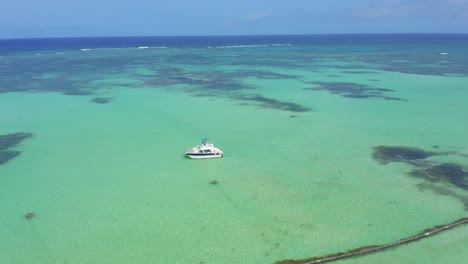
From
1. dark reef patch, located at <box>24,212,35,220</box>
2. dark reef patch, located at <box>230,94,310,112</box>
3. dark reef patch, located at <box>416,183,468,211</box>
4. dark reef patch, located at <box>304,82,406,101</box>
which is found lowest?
dark reef patch, located at <box>24,212,35,220</box>

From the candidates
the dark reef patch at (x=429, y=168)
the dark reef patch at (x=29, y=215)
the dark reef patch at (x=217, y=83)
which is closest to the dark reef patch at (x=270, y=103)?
the dark reef patch at (x=217, y=83)

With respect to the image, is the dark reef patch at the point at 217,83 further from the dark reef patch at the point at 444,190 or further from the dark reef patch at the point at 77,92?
the dark reef patch at the point at 444,190

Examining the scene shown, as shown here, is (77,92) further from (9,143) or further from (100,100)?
(9,143)

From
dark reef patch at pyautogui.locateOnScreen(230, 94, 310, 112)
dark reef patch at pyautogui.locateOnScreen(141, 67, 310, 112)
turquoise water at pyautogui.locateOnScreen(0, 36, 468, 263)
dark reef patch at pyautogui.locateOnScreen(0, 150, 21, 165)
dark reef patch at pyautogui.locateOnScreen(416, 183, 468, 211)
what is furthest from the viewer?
dark reef patch at pyautogui.locateOnScreen(141, 67, 310, 112)

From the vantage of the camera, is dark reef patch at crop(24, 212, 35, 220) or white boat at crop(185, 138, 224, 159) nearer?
dark reef patch at crop(24, 212, 35, 220)

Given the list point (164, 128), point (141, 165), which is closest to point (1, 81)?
point (164, 128)

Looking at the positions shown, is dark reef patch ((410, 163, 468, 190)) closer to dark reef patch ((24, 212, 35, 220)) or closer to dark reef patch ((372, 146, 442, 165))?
dark reef patch ((372, 146, 442, 165))

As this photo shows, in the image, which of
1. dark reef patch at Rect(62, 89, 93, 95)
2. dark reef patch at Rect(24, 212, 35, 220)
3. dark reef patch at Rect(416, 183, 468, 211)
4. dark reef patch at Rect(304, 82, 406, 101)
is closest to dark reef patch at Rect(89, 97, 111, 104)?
dark reef patch at Rect(62, 89, 93, 95)

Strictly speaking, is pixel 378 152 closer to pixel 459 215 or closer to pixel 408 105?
pixel 459 215
